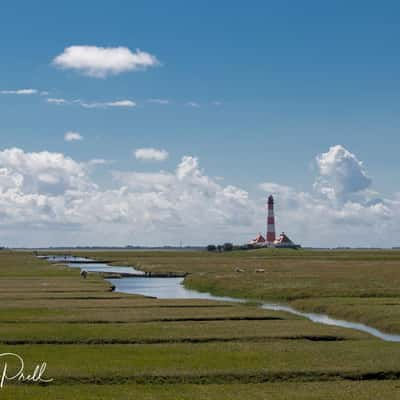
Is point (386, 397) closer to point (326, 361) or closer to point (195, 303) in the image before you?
point (326, 361)

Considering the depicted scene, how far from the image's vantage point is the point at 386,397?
22.7 m

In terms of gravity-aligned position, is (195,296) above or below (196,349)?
above

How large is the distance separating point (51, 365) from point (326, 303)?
90.6ft

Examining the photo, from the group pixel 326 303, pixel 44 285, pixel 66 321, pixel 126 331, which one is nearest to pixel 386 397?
pixel 126 331

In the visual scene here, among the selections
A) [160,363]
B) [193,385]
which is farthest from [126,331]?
[193,385]

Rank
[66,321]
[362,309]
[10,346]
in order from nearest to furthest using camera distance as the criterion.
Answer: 1. [10,346]
2. [66,321]
3. [362,309]

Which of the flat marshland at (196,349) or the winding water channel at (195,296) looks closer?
the flat marshland at (196,349)

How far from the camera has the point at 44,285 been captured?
6775 cm

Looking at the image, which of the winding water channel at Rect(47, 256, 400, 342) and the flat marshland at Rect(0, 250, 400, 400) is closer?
the flat marshland at Rect(0, 250, 400, 400)

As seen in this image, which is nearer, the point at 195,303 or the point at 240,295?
the point at 195,303

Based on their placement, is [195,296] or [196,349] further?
[195,296]

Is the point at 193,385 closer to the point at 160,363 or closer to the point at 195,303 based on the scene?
the point at 160,363

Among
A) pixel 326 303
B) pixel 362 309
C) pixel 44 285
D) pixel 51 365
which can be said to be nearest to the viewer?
pixel 51 365

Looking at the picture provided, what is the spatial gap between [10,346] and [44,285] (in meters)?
37.1
